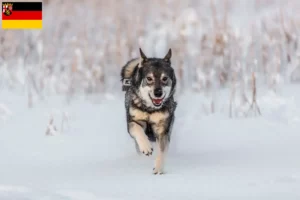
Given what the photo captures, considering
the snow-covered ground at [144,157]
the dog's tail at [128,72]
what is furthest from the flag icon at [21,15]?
the dog's tail at [128,72]

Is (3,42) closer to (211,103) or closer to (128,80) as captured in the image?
(211,103)

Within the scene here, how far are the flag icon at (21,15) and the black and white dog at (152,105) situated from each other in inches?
143

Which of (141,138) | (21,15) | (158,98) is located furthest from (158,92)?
(21,15)

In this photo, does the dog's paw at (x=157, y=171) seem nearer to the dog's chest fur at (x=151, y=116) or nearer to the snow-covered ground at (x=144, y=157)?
the snow-covered ground at (x=144, y=157)

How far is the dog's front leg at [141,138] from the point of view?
16.6 feet

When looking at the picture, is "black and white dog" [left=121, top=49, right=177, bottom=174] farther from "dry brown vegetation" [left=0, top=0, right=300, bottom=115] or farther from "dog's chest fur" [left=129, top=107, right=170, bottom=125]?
"dry brown vegetation" [left=0, top=0, right=300, bottom=115]

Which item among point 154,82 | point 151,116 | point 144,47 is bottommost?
point 151,116

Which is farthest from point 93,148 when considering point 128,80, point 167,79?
point 167,79

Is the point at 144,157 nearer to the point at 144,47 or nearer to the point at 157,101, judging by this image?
the point at 157,101

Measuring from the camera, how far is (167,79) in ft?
17.0

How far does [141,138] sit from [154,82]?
395mm

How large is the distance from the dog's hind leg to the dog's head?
0.23 metres

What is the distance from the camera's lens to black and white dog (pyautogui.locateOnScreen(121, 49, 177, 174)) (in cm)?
511

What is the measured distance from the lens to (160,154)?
5074 millimetres
